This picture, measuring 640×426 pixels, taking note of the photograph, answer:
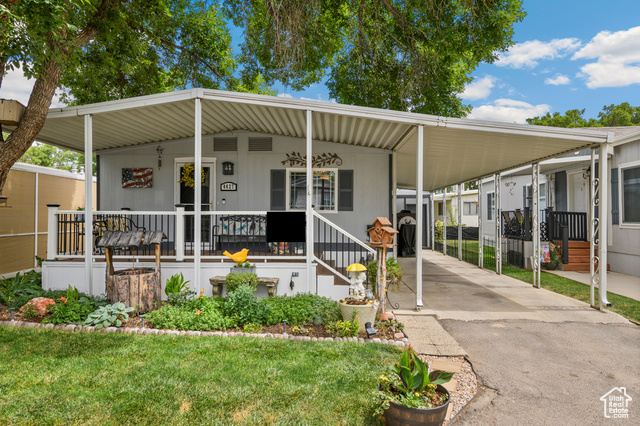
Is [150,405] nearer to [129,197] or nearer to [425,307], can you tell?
[425,307]

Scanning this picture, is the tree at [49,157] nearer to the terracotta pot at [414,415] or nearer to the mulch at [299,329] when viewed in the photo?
the mulch at [299,329]

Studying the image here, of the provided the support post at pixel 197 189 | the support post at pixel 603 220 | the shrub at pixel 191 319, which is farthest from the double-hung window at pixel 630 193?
the support post at pixel 197 189

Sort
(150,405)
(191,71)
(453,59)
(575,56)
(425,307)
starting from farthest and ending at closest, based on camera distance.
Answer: (575,56)
(191,71)
(453,59)
(425,307)
(150,405)

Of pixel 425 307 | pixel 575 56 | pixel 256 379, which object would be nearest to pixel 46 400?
pixel 256 379

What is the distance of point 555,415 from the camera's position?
2979mm

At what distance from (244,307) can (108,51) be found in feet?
23.0

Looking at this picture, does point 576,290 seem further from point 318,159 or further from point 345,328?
point 318,159

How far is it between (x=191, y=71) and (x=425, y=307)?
949 centimetres

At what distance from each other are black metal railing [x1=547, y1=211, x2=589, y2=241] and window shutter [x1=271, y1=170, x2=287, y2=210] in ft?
25.7

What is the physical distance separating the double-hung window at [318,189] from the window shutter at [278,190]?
10cm

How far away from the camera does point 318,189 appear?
343 inches

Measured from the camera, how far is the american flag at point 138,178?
8.68m

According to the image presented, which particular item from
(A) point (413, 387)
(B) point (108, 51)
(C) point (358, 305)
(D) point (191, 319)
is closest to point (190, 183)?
(B) point (108, 51)

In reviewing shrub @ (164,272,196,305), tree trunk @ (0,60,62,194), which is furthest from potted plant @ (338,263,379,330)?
tree trunk @ (0,60,62,194)
